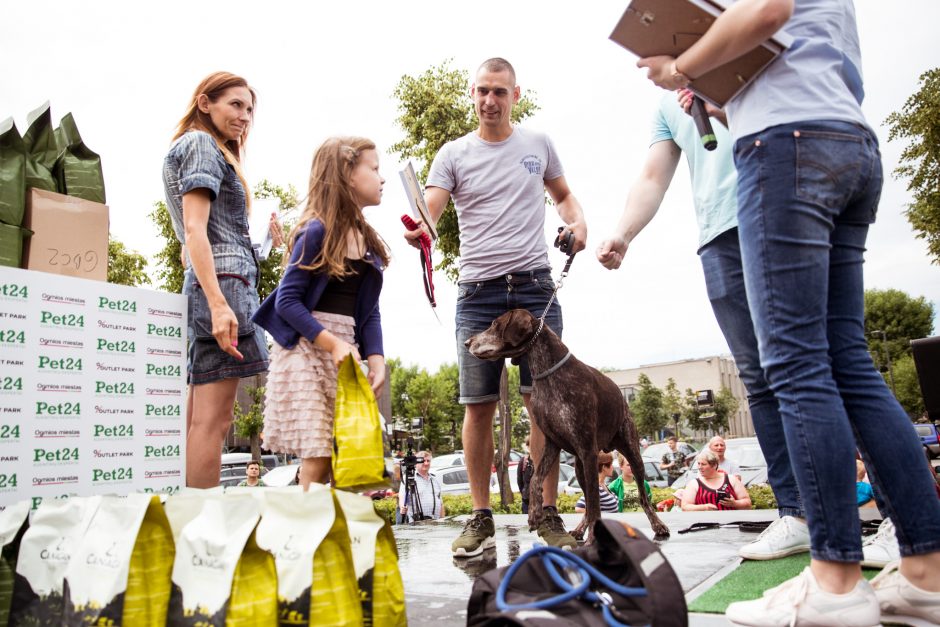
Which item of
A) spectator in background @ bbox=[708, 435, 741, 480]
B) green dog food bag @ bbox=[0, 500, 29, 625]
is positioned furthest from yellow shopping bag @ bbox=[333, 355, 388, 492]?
spectator in background @ bbox=[708, 435, 741, 480]

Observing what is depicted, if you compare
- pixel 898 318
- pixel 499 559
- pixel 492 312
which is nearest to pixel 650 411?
pixel 898 318

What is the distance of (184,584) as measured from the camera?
1.78 metres

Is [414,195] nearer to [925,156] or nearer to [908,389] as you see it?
[925,156]

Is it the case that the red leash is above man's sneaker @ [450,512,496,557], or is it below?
above

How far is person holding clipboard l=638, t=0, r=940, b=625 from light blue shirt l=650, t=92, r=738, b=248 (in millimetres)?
916

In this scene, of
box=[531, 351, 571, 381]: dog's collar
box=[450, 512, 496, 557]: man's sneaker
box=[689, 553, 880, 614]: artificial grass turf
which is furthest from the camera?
box=[531, 351, 571, 381]: dog's collar

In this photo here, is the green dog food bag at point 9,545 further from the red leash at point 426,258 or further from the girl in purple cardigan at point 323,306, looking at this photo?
the red leash at point 426,258

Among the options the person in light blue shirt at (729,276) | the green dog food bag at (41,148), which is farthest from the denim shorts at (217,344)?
the person in light blue shirt at (729,276)

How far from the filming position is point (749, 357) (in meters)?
3.07

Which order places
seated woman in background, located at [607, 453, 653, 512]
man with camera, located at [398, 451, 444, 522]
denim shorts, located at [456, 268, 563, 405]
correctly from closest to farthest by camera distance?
denim shorts, located at [456, 268, 563, 405], seated woman in background, located at [607, 453, 653, 512], man with camera, located at [398, 451, 444, 522]

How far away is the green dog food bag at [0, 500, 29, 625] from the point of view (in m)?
1.91

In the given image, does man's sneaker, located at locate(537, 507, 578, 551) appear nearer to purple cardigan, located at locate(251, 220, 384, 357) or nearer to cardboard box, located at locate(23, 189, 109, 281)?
purple cardigan, located at locate(251, 220, 384, 357)

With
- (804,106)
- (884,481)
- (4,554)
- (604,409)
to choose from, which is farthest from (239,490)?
(604,409)

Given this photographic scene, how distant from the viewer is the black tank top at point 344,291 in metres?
3.10
